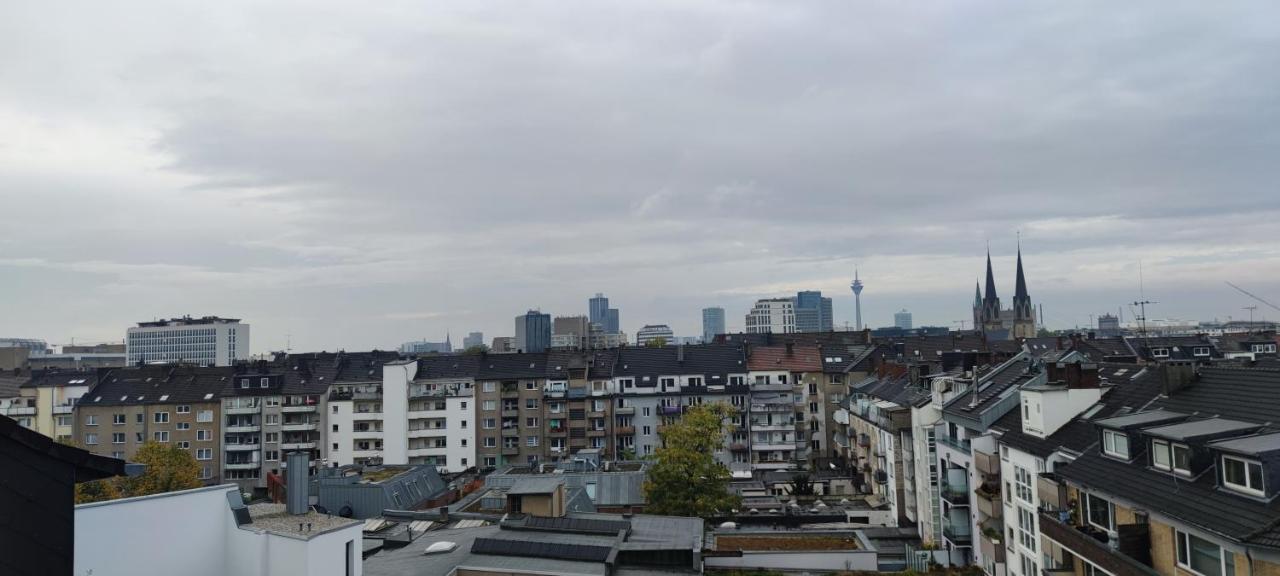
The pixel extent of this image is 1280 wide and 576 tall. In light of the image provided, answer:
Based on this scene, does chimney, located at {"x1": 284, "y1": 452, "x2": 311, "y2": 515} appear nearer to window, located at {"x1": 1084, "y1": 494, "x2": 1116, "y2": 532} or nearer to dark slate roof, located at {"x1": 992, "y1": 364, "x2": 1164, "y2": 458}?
window, located at {"x1": 1084, "y1": 494, "x2": 1116, "y2": 532}

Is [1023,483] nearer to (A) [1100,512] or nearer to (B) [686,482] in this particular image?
(A) [1100,512]

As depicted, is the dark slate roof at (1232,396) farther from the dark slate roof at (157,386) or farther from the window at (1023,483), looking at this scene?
the dark slate roof at (157,386)

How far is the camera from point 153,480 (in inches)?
2569

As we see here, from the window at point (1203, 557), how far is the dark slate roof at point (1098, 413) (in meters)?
8.82

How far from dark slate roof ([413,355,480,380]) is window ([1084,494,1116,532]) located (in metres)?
73.5

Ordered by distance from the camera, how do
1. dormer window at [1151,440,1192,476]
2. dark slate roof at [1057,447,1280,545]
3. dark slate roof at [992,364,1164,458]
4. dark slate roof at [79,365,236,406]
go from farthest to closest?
1. dark slate roof at [79,365,236,406]
2. dark slate roof at [992,364,1164,458]
3. dormer window at [1151,440,1192,476]
4. dark slate roof at [1057,447,1280,545]

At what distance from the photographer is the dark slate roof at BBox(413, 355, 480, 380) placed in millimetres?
93688

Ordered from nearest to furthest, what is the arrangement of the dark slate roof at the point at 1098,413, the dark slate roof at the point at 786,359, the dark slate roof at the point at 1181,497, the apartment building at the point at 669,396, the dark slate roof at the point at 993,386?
1. the dark slate roof at the point at 1181,497
2. the dark slate roof at the point at 1098,413
3. the dark slate roof at the point at 993,386
4. the apartment building at the point at 669,396
5. the dark slate roof at the point at 786,359

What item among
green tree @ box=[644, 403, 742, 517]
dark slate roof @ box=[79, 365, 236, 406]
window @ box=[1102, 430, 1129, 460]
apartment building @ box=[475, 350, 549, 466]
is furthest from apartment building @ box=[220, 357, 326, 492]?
window @ box=[1102, 430, 1129, 460]

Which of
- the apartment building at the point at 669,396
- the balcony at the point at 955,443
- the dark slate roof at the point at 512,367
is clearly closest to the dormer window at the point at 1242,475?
the balcony at the point at 955,443

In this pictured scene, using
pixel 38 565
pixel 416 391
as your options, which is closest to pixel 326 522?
pixel 38 565

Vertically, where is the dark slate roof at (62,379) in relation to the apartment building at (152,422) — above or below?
above

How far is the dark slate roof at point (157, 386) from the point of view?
9081cm

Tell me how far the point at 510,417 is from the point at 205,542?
231ft
